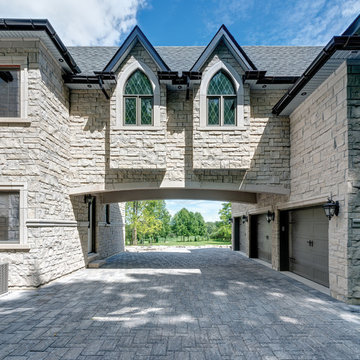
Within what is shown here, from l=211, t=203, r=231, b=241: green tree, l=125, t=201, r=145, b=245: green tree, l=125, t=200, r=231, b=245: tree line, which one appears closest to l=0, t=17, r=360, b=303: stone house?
l=125, t=201, r=145, b=245: green tree

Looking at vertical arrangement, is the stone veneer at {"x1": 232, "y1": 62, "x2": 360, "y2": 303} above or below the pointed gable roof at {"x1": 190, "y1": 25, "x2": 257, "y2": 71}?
below

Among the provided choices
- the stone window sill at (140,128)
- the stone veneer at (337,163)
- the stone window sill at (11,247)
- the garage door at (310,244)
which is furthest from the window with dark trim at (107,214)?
the stone veneer at (337,163)

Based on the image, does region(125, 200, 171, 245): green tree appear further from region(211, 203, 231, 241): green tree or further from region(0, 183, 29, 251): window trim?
region(0, 183, 29, 251): window trim

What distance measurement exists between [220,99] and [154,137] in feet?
8.67

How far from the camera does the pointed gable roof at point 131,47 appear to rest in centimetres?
851

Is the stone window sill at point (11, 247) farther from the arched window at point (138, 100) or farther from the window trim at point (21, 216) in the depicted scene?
the arched window at point (138, 100)

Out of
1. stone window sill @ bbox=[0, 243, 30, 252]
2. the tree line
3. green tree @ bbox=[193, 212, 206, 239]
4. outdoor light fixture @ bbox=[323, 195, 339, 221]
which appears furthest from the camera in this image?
green tree @ bbox=[193, 212, 206, 239]

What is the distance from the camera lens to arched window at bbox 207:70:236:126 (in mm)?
8750

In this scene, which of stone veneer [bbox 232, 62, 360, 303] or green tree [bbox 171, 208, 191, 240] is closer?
stone veneer [bbox 232, 62, 360, 303]

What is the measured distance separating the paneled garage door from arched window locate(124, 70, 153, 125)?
7036 millimetres

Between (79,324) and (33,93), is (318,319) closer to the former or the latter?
(79,324)

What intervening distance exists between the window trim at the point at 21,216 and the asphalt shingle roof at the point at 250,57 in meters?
4.89

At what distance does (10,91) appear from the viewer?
7191mm

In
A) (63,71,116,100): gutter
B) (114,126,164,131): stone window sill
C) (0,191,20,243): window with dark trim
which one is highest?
(63,71,116,100): gutter
